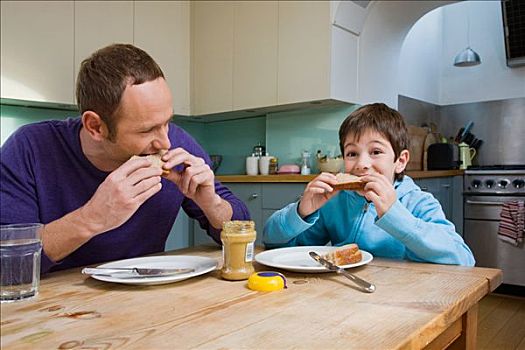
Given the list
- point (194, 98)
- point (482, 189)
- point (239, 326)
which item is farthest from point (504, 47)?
point (239, 326)

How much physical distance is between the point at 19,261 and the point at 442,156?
11.3ft

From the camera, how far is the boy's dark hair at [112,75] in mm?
1010

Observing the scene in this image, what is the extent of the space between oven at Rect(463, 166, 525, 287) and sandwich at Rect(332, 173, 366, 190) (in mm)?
2749

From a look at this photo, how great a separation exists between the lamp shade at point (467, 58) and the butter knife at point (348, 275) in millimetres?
3435

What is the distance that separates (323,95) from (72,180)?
6.67 ft

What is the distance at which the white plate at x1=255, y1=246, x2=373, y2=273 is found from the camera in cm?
90

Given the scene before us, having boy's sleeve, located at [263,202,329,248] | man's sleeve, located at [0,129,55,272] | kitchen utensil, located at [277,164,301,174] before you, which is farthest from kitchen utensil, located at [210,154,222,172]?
man's sleeve, located at [0,129,55,272]

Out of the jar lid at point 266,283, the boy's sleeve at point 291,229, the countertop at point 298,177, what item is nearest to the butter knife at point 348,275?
the jar lid at point 266,283

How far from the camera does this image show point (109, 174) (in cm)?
108

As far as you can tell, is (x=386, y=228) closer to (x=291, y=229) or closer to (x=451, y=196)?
(x=291, y=229)

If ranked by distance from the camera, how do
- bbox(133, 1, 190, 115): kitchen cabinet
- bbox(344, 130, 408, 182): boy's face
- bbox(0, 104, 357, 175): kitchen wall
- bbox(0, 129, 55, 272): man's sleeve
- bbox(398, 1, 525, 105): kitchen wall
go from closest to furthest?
bbox(0, 129, 55, 272): man's sleeve
bbox(344, 130, 408, 182): boy's face
bbox(0, 104, 357, 175): kitchen wall
bbox(133, 1, 190, 115): kitchen cabinet
bbox(398, 1, 525, 105): kitchen wall

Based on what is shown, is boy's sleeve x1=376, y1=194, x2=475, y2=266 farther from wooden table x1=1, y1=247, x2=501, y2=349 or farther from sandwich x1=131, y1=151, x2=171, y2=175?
sandwich x1=131, y1=151, x2=171, y2=175

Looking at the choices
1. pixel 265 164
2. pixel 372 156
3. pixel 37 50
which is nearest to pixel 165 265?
pixel 372 156

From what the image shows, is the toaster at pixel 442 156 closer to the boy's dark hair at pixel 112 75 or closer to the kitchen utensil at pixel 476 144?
the kitchen utensil at pixel 476 144
